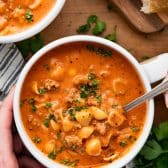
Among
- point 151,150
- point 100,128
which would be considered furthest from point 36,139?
point 151,150

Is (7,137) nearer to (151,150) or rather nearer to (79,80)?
(79,80)

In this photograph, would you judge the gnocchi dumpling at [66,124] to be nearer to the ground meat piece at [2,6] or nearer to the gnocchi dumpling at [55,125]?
the gnocchi dumpling at [55,125]

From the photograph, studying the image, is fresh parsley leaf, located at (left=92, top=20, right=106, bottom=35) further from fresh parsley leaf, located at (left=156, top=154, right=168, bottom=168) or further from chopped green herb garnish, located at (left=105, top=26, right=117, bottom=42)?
fresh parsley leaf, located at (left=156, top=154, right=168, bottom=168)

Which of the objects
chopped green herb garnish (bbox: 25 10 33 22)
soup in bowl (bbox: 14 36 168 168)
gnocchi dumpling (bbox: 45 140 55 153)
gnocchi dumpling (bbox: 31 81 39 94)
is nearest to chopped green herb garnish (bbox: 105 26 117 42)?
soup in bowl (bbox: 14 36 168 168)

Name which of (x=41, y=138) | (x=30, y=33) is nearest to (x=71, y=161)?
(x=41, y=138)

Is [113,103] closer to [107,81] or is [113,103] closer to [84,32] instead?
[107,81]
